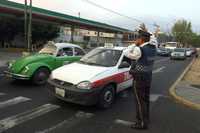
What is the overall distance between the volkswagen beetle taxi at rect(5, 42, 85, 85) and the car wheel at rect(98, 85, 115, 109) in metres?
3.40

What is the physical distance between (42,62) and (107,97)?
3.61 metres

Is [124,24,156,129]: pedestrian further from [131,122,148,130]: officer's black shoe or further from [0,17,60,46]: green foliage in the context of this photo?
[0,17,60,46]: green foliage

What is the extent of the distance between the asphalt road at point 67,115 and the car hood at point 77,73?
0.78 meters

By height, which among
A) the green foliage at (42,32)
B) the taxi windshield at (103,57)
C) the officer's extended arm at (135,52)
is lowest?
the taxi windshield at (103,57)

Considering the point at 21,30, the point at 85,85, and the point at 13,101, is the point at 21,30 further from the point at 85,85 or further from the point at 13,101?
the point at 85,85

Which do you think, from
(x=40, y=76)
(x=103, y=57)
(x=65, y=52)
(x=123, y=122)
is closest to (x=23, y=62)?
(x=40, y=76)

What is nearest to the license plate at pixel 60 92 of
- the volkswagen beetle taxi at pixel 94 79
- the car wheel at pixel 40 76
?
the volkswagen beetle taxi at pixel 94 79

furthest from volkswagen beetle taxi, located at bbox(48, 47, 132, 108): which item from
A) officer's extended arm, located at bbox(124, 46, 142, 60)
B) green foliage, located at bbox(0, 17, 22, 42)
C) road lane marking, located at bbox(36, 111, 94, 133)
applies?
green foliage, located at bbox(0, 17, 22, 42)

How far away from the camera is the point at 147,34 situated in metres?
5.39

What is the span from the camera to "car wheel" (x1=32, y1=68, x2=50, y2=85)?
9203 mm

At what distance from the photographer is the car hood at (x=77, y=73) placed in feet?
20.8

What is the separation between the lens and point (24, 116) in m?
5.79

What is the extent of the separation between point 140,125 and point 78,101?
5.34 feet

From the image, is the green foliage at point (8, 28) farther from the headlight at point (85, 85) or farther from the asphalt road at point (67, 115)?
the headlight at point (85, 85)
